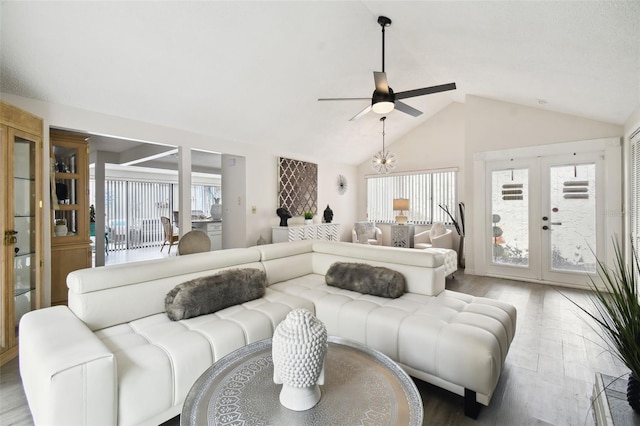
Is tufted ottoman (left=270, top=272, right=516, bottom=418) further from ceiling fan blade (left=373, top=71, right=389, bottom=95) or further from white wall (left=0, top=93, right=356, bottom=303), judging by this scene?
white wall (left=0, top=93, right=356, bottom=303)

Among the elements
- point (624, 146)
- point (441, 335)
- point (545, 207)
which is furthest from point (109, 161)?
point (624, 146)

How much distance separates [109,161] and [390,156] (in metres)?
5.94

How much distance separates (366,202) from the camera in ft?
25.6

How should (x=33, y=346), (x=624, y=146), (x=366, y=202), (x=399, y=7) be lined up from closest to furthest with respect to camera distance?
(x=33, y=346) < (x=399, y=7) < (x=624, y=146) < (x=366, y=202)

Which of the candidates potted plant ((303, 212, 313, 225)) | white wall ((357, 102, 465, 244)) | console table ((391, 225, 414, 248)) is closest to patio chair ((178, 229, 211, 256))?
potted plant ((303, 212, 313, 225))

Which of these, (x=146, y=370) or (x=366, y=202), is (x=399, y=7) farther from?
(x=366, y=202)

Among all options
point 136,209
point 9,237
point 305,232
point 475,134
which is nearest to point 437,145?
point 475,134

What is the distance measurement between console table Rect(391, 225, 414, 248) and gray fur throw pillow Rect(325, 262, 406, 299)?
3.34 metres

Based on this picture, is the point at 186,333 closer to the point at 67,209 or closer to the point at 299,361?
the point at 299,361

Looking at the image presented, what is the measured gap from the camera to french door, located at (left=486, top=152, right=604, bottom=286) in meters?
4.17

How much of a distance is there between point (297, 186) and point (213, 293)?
4.18m

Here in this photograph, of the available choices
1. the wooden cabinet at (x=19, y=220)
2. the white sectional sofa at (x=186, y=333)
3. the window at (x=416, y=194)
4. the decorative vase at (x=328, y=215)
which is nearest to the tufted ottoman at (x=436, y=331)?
the white sectional sofa at (x=186, y=333)

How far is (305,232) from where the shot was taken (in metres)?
5.80

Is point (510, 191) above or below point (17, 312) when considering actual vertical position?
above
